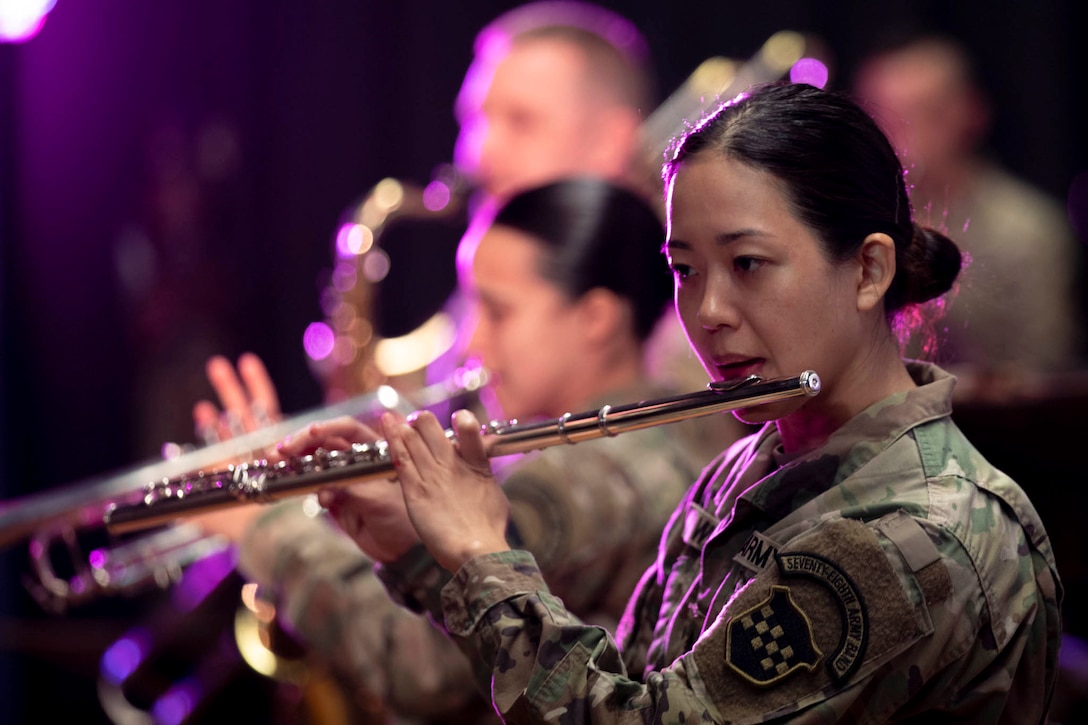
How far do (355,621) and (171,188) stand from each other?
332cm

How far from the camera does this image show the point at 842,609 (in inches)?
50.4

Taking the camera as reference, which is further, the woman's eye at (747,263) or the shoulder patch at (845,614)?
the woman's eye at (747,263)

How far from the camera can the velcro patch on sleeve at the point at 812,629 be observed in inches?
50.1

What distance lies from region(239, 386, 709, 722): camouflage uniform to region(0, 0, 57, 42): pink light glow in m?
2.72

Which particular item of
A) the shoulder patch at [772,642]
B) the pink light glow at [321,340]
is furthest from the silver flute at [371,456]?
the pink light glow at [321,340]

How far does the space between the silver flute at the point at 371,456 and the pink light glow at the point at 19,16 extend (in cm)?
298

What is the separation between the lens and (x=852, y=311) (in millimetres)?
1450

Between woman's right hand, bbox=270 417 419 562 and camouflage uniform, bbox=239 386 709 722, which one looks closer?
woman's right hand, bbox=270 417 419 562

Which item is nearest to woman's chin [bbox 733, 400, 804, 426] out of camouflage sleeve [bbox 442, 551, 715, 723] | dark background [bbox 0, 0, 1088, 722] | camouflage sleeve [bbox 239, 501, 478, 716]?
camouflage sleeve [bbox 442, 551, 715, 723]

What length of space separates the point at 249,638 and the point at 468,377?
1.02m

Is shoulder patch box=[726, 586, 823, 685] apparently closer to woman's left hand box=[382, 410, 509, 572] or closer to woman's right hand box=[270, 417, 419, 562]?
woman's left hand box=[382, 410, 509, 572]

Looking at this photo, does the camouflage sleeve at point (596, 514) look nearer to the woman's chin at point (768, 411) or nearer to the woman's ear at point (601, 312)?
the woman's ear at point (601, 312)

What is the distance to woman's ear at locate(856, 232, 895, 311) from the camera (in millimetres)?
1446

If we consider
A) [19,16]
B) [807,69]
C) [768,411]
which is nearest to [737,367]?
[768,411]
